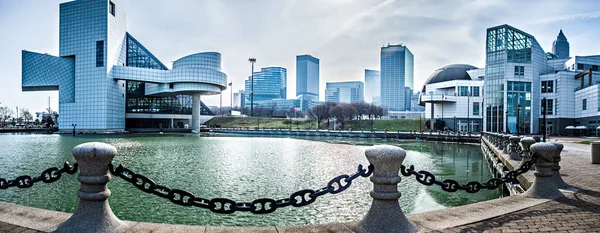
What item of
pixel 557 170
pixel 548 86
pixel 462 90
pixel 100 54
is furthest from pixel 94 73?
pixel 548 86

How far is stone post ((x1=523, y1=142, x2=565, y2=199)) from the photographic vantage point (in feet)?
19.4

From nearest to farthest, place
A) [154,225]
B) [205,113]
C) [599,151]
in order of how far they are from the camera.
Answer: [154,225], [599,151], [205,113]

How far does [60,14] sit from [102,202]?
A: 78532 millimetres

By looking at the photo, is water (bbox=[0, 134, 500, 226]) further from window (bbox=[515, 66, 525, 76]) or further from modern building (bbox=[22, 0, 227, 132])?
modern building (bbox=[22, 0, 227, 132])

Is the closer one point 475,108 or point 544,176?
point 544,176

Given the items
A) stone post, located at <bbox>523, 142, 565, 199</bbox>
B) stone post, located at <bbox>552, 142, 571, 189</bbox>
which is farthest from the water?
stone post, located at <bbox>523, 142, 565, 199</bbox>

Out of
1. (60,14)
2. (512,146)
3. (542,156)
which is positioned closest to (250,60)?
(60,14)

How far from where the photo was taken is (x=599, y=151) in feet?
40.1

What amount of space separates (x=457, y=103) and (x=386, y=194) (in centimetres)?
6900

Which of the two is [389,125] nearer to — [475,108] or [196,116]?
[475,108]

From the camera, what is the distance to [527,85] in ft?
180

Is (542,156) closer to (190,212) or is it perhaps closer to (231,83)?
(190,212)

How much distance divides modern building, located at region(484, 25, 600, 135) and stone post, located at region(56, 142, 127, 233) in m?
61.6

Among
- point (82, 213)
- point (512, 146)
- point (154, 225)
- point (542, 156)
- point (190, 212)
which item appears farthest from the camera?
point (512, 146)
